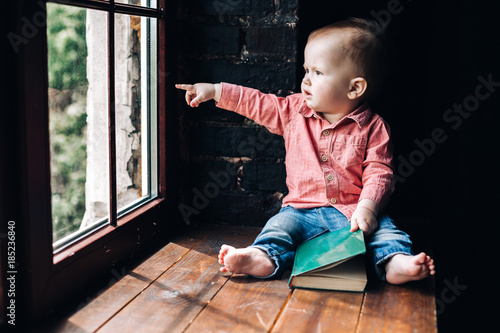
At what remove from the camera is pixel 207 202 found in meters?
1.94

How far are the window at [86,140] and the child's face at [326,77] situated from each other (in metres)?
0.47

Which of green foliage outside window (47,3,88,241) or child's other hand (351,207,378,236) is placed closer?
green foliage outside window (47,3,88,241)

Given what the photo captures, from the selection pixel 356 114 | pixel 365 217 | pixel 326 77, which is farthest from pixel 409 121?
pixel 365 217

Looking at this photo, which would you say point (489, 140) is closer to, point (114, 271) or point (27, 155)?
point (114, 271)

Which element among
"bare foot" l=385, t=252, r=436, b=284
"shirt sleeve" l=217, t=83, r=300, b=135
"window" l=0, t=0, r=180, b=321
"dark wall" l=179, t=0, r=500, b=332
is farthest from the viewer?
"dark wall" l=179, t=0, r=500, b=332

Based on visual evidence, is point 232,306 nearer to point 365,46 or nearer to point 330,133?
point 330,133

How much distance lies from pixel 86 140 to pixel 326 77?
29.0 inches

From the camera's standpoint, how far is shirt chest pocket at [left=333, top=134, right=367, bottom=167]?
1.67 meters

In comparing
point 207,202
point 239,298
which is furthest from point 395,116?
point 239,298

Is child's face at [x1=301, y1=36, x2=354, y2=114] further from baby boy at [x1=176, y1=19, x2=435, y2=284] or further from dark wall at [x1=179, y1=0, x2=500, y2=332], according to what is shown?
dark wall at [x1=179, y1=0, x2=500, y2=332]

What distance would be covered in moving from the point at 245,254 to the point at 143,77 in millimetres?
645

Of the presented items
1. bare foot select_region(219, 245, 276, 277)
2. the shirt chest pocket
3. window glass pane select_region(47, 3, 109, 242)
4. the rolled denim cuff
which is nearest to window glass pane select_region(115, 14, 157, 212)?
window glass pane select_region(47, 3, 109, 242)

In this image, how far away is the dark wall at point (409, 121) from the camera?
1.81 metres

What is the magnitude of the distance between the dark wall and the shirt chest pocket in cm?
25
